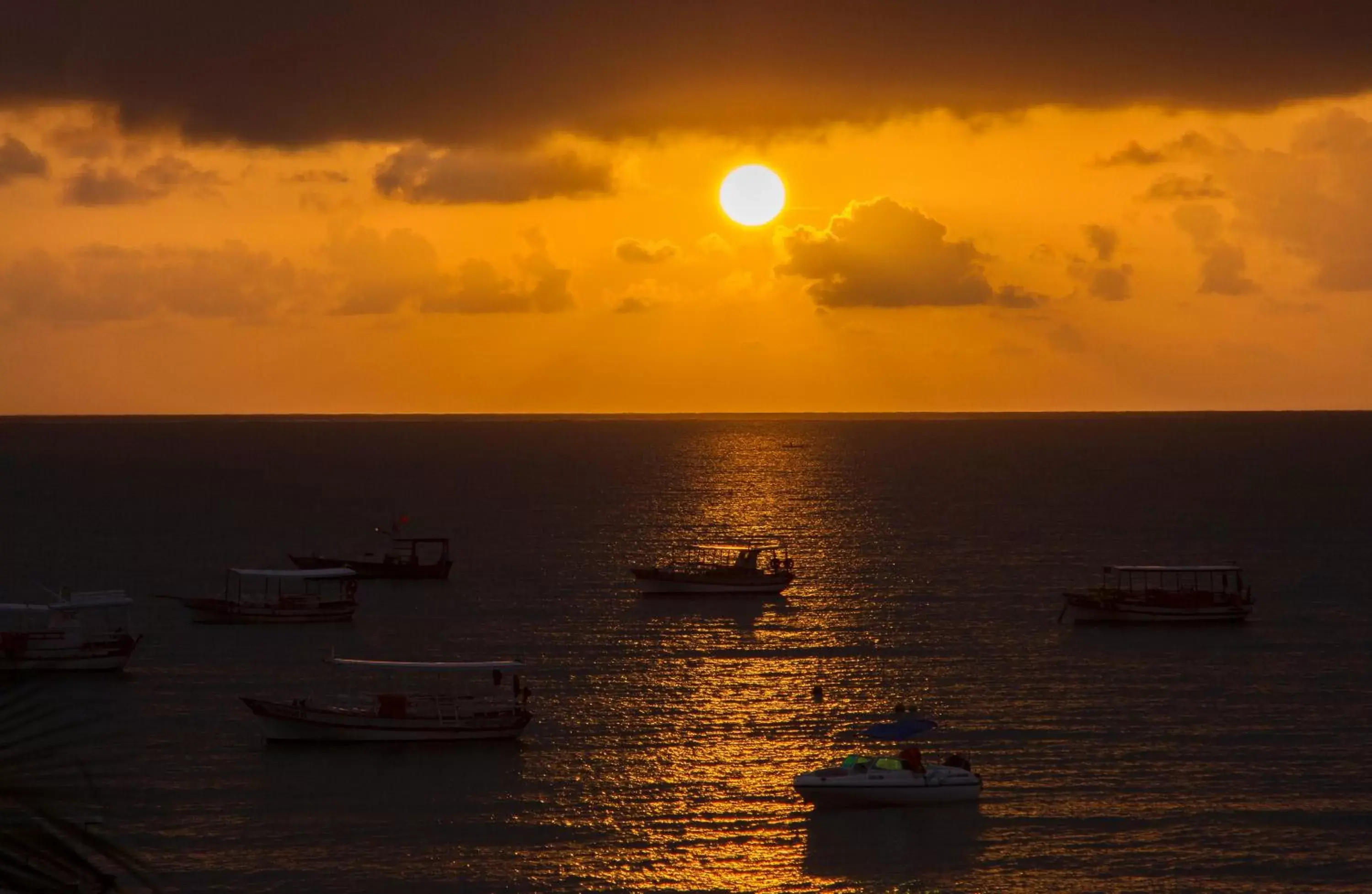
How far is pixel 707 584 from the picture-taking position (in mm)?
134125

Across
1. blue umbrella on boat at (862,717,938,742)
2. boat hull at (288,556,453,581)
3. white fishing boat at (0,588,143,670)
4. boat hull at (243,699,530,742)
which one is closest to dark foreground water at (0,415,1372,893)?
boat hull at (243,699,530,742)

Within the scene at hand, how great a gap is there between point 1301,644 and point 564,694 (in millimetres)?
50929

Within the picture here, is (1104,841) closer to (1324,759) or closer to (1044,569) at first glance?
(1324,759)

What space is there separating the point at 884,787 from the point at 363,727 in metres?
25.6

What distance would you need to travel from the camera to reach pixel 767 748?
74.2 meters

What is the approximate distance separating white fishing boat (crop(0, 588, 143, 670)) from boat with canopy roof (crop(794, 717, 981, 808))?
4685 cm

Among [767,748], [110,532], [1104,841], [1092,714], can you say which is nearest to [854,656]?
[1092,714]

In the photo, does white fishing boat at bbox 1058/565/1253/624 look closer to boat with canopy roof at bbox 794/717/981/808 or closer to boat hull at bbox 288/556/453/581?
boat with canopy roof at bbox 794/717/981/808

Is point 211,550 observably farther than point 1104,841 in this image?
Yes

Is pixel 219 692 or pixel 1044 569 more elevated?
pixel 1044 569

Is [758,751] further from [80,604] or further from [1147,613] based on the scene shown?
[1147,613]

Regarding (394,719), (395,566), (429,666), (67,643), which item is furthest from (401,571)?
(394,719)

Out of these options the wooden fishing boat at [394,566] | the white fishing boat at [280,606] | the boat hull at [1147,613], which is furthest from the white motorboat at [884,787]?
the wooden fishing boat at [394,566]

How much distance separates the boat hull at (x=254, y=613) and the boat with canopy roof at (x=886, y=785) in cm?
6055
